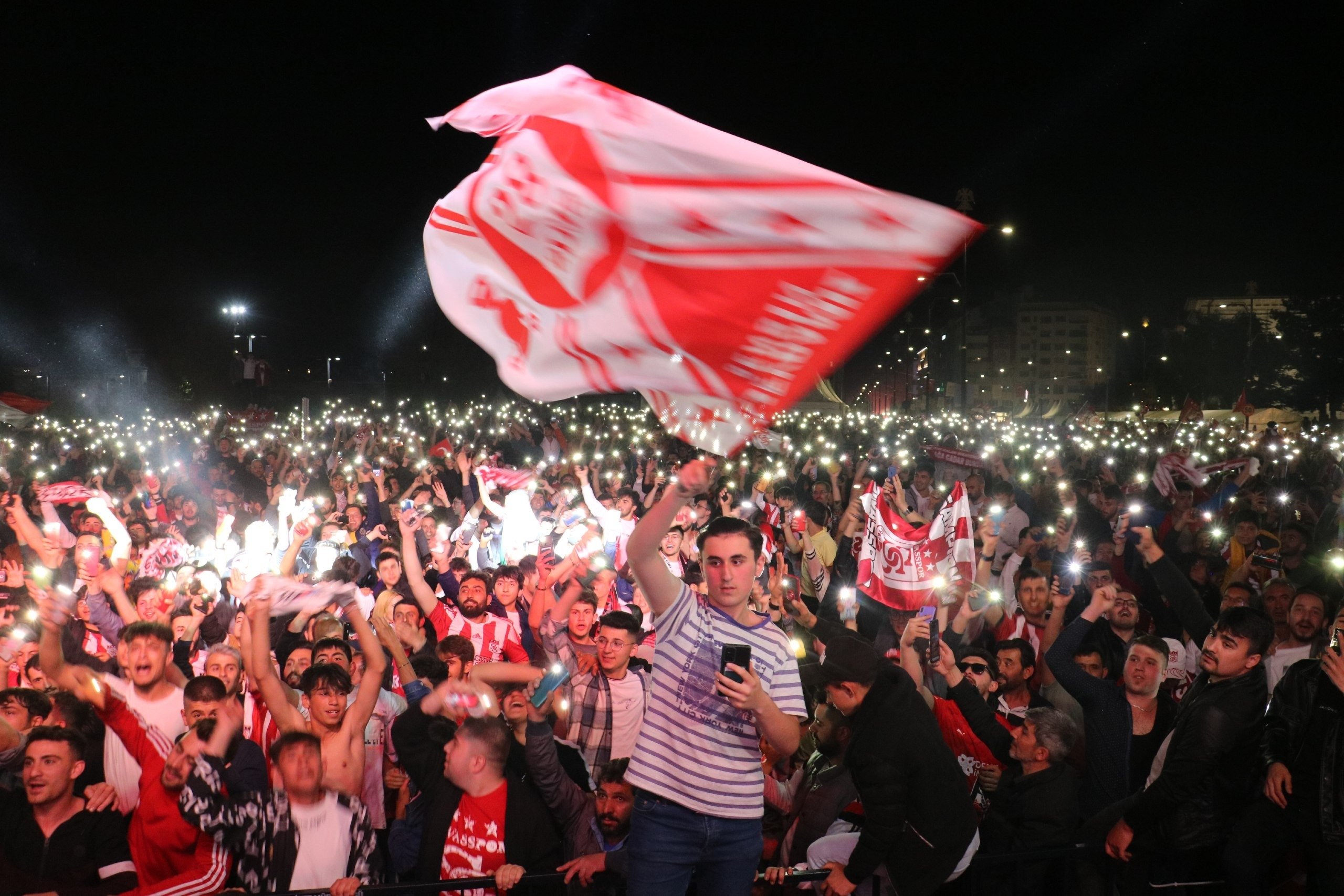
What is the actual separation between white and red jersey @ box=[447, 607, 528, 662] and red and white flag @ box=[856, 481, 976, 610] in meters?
2.81

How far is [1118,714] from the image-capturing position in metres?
5.11

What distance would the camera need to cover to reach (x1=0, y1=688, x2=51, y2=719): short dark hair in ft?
16.3

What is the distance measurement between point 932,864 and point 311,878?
2385mm

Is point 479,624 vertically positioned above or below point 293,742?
above

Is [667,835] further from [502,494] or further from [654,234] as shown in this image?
[502,494]

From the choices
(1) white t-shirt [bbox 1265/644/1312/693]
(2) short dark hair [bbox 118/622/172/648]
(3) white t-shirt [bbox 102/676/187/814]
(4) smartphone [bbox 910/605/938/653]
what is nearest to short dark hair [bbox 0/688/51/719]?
(3) white t-shirt [bbox 102/676/187/814]

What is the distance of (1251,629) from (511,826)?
3.26 metres

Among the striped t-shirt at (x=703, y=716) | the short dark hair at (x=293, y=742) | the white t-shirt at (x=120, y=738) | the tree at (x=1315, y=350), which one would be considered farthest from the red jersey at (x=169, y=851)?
the tree at (x=1315, y=350)

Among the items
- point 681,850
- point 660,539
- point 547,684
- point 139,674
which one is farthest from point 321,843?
point 660,539

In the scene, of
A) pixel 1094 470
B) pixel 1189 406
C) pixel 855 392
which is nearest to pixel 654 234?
pixel 1094 470

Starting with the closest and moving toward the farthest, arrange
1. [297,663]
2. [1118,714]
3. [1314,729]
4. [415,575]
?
[1314,729]
[1118,714]
[297,663]
[415,575]

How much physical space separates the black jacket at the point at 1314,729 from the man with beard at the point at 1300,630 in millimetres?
1246

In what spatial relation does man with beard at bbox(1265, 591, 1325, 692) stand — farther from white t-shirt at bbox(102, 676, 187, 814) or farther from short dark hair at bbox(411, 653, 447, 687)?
white t-shirt at bbox(102, 676, 187, 814)

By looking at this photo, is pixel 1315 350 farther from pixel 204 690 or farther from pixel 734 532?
pixel 204 690
